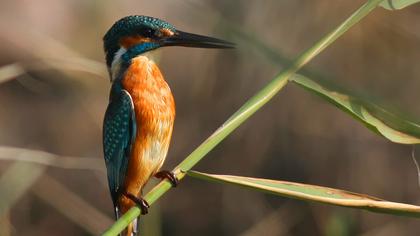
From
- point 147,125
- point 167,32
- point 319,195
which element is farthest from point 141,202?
point 319,195

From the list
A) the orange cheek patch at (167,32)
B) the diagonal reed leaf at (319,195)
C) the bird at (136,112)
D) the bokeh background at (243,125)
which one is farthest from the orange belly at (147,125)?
the bokeh background at (243,125)

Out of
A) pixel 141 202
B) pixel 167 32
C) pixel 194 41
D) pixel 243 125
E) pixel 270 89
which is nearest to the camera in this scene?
pixel 270 89

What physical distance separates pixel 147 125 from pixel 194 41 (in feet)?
0.84

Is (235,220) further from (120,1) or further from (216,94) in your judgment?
(120,1)

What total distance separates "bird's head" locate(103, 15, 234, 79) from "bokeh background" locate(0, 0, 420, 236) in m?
1.14

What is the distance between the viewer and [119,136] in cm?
228

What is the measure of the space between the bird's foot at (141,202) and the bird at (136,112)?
3 cm

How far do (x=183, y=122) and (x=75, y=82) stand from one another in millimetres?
580

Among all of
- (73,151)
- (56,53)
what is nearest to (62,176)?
(73,151)

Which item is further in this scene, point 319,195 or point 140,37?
point 140,37

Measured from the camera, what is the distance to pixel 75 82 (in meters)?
4.65

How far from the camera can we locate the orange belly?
2.19m

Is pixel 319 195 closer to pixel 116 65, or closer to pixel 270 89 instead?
pixel 270 89

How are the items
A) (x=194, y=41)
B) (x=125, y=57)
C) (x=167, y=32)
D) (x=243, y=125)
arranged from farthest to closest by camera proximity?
(x=243, y=125), (x=125, y=57), (x=167, y=32), (x=194, y=41)
